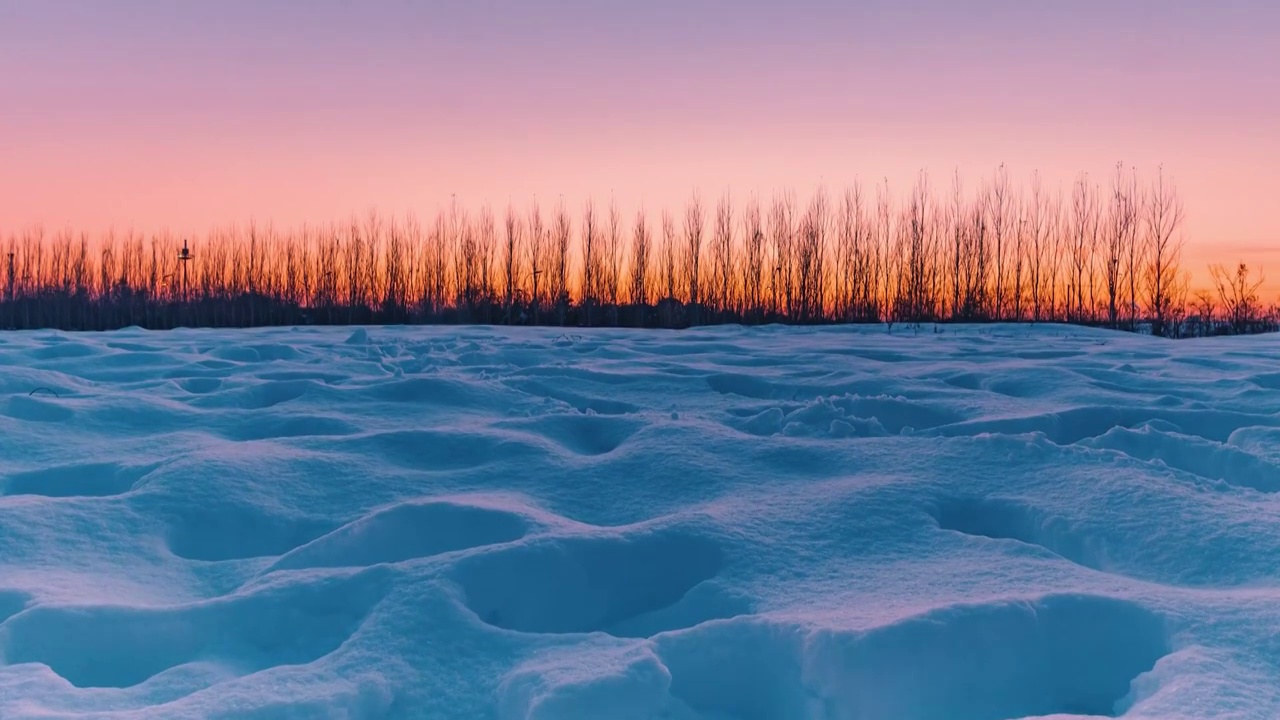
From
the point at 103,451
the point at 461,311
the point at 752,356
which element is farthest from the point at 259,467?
the point at 461,311

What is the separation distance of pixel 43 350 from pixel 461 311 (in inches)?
286

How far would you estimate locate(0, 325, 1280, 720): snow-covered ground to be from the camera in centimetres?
121

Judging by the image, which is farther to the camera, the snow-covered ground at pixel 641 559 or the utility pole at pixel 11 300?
the utility pole at pixel 11 300

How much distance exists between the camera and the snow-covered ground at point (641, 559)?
1.21 meters

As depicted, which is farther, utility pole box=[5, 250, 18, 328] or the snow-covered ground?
utility pole box=[5, 250, 18, 328]

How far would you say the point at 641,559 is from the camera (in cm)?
160

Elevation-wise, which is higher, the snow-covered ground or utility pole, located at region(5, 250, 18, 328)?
utility pole, located at region(5, 250, 18, 328)

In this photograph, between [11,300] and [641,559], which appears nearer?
[641,559]

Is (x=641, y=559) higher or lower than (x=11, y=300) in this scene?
lower

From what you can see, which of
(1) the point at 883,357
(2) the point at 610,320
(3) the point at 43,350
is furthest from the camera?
(2) the point at 610,320

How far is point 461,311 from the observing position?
1167cm

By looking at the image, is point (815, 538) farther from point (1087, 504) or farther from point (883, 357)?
point (883, 357)

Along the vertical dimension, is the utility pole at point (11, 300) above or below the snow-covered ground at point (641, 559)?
above

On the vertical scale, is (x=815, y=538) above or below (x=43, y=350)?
below
